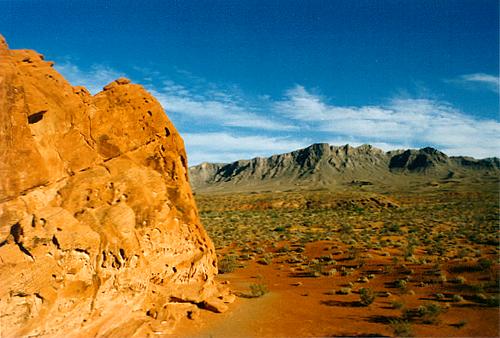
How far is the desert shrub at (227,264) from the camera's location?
16188 millimetres

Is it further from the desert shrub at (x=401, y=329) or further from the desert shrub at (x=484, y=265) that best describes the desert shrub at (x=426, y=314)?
the desert shrub at (x=484, y=265)

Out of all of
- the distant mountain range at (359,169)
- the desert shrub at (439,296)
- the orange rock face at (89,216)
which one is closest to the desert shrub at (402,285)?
the desert shrub at (439,296)

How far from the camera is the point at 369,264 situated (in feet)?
54.6

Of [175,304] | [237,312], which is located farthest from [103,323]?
[237,312]

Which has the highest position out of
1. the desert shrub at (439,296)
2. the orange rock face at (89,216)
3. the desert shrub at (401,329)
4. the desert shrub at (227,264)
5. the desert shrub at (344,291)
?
the orange rock face at (89,216)

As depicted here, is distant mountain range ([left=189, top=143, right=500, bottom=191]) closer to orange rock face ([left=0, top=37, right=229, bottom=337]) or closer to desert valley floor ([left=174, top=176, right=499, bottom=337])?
desert valley floor ([left=174, top=176, right=499, bottom=337])

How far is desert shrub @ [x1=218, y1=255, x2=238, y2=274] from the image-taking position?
53.1 ft

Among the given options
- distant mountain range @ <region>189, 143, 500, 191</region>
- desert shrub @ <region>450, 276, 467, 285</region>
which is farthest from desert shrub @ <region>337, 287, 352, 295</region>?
distant mountain range @ <region>189, 143, 500, 191</region>

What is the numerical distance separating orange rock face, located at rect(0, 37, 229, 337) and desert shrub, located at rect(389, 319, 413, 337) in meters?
4.91

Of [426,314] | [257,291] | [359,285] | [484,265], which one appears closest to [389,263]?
[484,265]

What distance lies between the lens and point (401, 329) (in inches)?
325

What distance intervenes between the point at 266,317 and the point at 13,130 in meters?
8.32

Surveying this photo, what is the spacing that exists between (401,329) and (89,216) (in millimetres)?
8332

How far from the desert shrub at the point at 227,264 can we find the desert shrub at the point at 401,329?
8.90 m
